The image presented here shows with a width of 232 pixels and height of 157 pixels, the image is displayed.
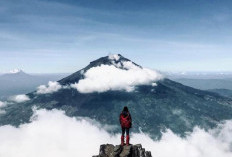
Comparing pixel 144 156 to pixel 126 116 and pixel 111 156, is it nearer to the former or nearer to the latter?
pixel 111 156

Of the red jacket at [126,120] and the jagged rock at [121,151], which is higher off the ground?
the red jacket at [126,120]

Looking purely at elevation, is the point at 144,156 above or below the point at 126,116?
below

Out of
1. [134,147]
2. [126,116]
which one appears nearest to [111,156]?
[134,147]

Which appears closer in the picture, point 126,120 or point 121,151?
point 126,120

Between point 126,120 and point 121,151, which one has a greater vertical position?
point 126,120

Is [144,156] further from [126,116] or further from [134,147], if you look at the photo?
[126,116]

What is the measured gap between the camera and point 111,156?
5769 centimetres

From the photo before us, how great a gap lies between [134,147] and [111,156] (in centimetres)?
602

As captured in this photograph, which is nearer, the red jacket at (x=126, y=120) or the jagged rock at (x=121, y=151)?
the red jacket at (x=126, y=120)

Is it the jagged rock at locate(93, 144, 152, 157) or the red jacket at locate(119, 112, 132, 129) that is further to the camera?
the jagged rock at locate(93, 144, 152, 157)

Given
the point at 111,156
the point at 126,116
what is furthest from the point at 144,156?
the point at 126,116

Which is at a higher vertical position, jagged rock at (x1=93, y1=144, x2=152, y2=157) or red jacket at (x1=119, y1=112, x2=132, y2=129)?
red jacket at (x1=119, y1=112, x2=132, y2=129)

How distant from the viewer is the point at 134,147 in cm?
6075

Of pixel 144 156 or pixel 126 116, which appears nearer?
pixel 126 116
